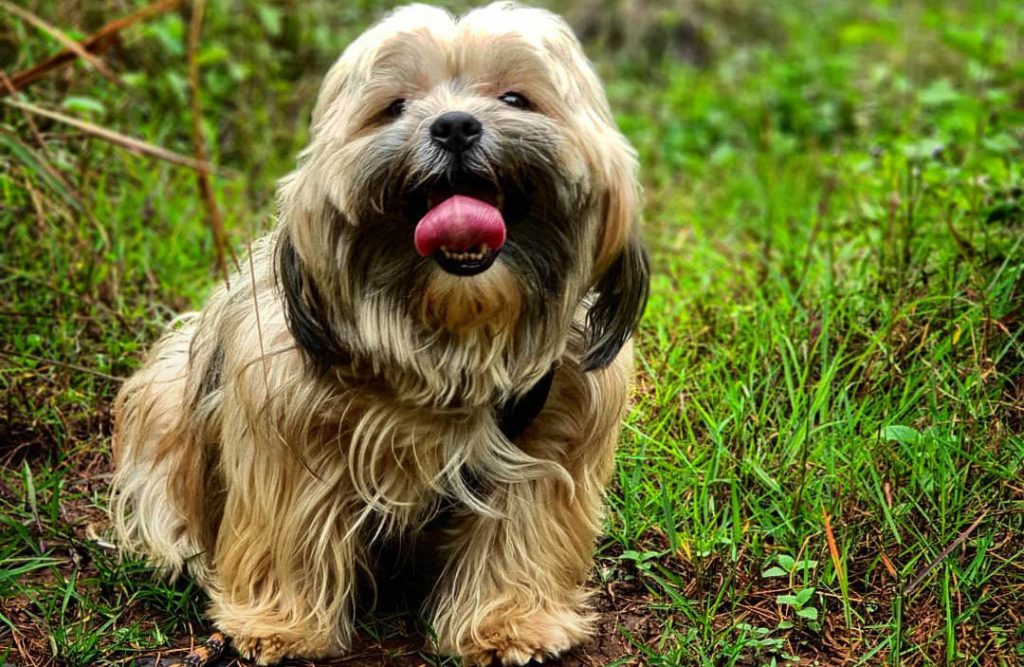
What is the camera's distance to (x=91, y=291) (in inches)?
170

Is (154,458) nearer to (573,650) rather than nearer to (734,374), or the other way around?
(573,650)

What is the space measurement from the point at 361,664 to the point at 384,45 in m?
1.46

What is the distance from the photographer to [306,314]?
2799 millimetres

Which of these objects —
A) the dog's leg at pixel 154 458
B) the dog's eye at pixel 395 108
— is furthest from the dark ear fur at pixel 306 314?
the dog's leg at pixel 154 458

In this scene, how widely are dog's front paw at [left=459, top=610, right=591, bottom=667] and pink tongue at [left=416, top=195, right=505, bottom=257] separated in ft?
3.24

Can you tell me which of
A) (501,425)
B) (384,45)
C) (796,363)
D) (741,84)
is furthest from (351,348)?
(741,84)

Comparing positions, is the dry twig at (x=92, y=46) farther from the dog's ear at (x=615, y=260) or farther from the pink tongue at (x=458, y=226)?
the dog's ear at (x=615, y=260)

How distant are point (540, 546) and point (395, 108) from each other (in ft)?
3.67

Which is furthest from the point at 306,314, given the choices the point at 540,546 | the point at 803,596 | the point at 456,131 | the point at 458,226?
the point at 803,596

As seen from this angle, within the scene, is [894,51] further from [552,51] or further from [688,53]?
[552,51]

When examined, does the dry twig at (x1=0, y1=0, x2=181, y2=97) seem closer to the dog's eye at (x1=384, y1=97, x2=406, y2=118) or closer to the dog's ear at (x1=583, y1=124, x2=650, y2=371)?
the dog's eye at (x1=384, y1=97, x2=406, y2=118)

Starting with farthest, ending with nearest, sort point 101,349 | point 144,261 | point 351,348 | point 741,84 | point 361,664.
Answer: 1. point 741,84
2. point 144,261
3. point 101,349
4. point 361,664
5. point 351,348

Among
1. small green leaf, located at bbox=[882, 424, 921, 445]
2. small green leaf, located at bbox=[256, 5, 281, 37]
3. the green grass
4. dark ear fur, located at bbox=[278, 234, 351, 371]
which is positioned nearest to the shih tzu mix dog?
dark ear fur, located at bbox=[278, 234, 351, 371]

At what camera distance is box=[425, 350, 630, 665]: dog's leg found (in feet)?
10.0
